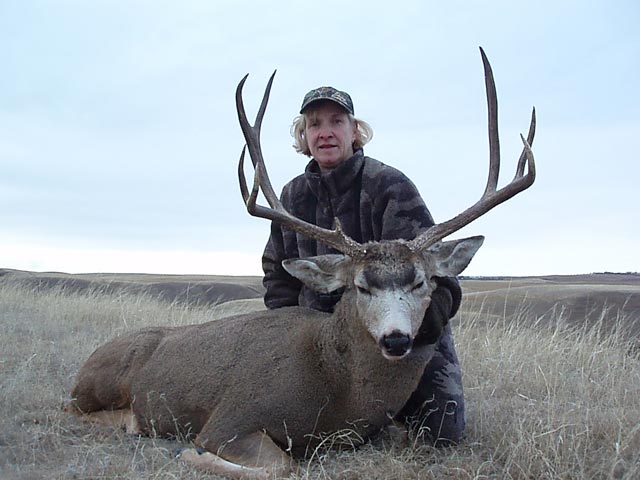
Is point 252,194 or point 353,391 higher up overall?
point 252,194

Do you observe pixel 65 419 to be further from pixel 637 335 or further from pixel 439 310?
pixel 637 335

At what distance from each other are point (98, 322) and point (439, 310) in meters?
5.67

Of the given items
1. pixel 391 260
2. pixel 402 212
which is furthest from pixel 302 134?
pixel 391 260

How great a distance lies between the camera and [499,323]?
9.60 metres

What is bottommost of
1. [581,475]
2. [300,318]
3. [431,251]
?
[581,475]

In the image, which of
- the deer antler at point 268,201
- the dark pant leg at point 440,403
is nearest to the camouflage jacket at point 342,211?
the deer antler at point 268,201

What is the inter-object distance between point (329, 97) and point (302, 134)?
600 millimetres

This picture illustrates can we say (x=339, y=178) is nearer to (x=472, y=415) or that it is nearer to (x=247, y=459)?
(x=472, y=415)

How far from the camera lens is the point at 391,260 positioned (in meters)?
4.05

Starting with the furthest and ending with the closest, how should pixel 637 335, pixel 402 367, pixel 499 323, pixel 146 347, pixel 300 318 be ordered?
pixel 499 323 → pixel 637 335 → pixel 146 347 → pixel 300 318 → pixel 402 367

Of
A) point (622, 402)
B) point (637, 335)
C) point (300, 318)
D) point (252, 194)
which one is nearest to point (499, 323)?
point (637, 335)

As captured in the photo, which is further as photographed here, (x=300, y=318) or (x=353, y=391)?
(x=300, y=318)

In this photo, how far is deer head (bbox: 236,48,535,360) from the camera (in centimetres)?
385

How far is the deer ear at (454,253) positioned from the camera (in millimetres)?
4387
